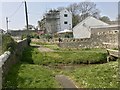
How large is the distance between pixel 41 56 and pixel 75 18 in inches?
2236

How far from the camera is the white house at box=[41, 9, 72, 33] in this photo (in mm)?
73750

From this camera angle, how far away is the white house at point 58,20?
73.8 metres

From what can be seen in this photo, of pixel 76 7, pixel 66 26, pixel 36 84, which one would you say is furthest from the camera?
pixel 76 7

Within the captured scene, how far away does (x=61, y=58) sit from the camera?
2402 centimetres

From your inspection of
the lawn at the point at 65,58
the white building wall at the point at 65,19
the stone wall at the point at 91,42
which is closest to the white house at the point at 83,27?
the stone wall at the point at 91,42

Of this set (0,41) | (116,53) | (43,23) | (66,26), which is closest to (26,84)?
(0,41)

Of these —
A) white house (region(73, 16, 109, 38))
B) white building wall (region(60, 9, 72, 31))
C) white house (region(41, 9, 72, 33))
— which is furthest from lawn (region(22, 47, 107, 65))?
white building wall (region(60, 9, 72, 31))

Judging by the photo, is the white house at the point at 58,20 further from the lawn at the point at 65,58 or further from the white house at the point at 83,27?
the lawn at the point at 65,58

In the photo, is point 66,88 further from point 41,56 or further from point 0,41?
point 41,56

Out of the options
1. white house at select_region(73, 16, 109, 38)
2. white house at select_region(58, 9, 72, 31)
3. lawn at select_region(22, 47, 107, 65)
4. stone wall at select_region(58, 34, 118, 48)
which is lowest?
lawn at select_region(22, 47, 107, 65)

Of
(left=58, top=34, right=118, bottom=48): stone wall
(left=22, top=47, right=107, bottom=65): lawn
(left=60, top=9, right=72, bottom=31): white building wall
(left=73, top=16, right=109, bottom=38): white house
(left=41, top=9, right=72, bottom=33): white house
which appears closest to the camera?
(left=22, top=47, right=107, bottom=65): lawn

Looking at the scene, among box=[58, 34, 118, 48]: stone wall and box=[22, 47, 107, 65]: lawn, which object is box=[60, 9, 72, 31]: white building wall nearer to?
box=[58, 34, 118, 48]: stone wall

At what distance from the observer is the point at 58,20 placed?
243 feet

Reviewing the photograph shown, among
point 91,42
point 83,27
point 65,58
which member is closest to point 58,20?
point 83,27
